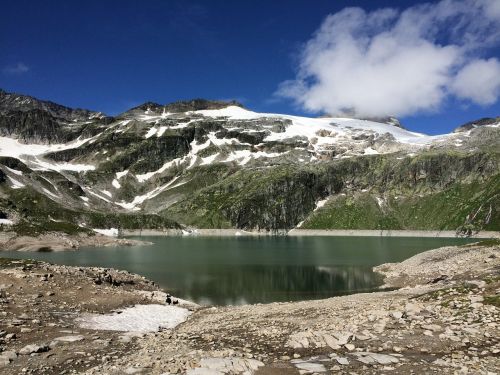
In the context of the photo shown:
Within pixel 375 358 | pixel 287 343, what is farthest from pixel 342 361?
pixel 287 343

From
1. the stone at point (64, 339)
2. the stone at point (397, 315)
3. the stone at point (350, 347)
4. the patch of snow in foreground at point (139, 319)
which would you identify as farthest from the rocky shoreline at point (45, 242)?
the stone at point (350, 347)

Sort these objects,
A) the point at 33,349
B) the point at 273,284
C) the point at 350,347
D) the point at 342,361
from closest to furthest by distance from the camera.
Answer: the point at 342,361 < the point at 350,347 < the point at 33,349 < the point at 273,284

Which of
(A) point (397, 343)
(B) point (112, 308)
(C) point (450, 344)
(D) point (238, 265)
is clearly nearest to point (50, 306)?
(B) point (112, 308)

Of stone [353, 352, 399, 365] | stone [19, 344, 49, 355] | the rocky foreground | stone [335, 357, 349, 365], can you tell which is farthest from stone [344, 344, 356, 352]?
stone [19, 344, 49, 355]

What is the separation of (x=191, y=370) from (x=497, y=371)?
12.5 metres

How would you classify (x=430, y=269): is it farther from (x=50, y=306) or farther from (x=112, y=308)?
(x=50, y=306)

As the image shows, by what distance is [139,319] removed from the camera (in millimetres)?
39812

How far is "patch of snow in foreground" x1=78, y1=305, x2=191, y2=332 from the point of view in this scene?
3491cm

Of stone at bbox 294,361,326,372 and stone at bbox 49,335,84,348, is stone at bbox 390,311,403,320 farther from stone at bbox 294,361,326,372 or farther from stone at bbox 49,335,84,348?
stone at bbox 49,335,84,348

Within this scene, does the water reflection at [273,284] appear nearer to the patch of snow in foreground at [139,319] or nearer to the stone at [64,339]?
the patch of snow in foreground at [139,319]

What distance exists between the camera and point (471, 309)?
2683 cm

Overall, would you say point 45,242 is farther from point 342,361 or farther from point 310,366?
point 342,361

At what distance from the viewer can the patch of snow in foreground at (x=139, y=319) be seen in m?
34.9

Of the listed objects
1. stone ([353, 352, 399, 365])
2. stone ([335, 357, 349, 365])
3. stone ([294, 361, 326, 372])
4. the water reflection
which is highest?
stone ([353, 352, 399, 365])
